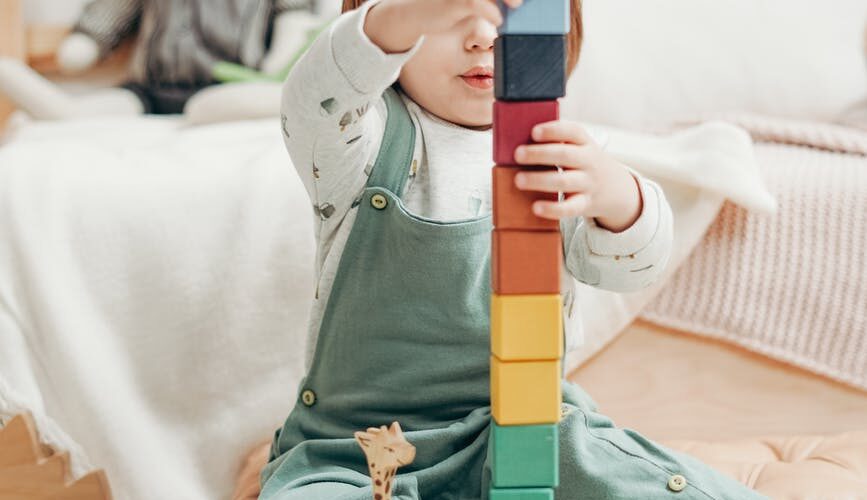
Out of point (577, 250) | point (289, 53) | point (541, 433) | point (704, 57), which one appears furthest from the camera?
point (289, 53)

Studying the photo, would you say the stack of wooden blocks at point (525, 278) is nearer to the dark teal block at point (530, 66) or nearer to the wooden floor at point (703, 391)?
the dark teal block at point (530, 66)

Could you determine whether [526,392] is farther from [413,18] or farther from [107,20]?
[107,20]

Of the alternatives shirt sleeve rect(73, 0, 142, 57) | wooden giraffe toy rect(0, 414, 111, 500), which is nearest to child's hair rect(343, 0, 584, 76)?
wooden giraffe toy rect(0, 414, 111, 500)

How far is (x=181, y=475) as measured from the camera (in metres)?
0.99

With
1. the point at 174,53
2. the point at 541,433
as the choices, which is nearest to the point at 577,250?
the point at 541,433

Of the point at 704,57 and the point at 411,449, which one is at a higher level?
the point at 704,57

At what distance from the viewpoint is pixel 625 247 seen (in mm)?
670

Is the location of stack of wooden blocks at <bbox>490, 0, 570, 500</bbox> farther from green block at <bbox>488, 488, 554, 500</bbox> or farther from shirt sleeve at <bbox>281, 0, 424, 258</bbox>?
shirt sleeve at <bbox>281, 0, 424, 258</bbox>

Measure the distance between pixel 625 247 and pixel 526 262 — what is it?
0.17m

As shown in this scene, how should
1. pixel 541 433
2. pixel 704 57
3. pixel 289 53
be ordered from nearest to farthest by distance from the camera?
pixel 541 433, pixel 704 57, pixel 289 53

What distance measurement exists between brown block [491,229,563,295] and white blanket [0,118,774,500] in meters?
0.54

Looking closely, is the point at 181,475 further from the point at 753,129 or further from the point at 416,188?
the point at 753,129

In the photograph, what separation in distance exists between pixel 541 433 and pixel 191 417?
1.95 feet

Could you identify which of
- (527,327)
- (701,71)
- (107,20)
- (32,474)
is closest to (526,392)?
(527,327)
